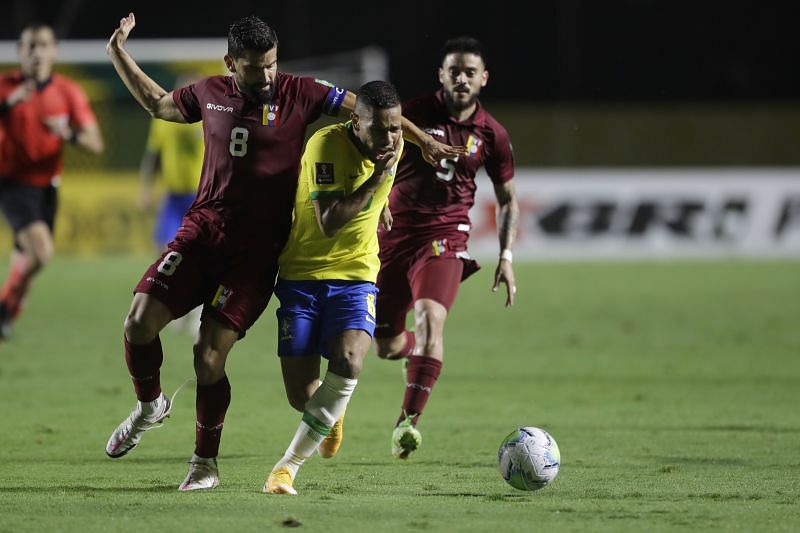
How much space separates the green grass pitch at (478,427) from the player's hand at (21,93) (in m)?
2.18

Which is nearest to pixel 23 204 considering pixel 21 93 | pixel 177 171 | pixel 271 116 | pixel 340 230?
pixel 21 93

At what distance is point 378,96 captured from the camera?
5.97m

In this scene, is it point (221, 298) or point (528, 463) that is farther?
point (221, 298)

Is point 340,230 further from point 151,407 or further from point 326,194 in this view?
point 151,407

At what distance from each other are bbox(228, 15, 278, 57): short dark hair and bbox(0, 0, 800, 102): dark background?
19416mm

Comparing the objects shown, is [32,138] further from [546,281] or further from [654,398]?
[546,281]

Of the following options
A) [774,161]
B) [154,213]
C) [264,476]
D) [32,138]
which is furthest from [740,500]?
[774,161]

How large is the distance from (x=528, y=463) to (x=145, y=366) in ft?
6.09

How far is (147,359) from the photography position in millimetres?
6277

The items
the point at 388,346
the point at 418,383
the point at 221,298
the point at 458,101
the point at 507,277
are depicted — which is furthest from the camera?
the point at 388,346

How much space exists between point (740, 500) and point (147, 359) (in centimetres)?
278

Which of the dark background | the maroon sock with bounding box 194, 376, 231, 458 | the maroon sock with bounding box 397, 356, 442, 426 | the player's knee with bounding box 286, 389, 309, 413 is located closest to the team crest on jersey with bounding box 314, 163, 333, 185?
the maroon sock with bounding box 194, 376, 231, 458

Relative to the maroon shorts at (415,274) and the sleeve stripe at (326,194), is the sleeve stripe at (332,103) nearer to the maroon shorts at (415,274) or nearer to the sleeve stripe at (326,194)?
the sleeve stripe at (326,194)

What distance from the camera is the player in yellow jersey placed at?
597 cm
